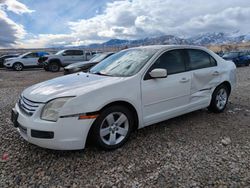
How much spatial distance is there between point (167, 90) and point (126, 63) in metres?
0.88

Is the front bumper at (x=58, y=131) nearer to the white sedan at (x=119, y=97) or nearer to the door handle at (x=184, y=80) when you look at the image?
the white sedan at (x=119, y=97)

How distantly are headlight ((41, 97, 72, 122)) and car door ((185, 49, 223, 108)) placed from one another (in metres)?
2.45

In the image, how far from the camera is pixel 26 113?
2.88 metres

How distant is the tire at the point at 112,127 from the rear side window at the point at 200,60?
1.76 meters

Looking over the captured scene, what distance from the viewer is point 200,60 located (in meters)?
4.30

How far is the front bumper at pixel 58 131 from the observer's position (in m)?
2.66

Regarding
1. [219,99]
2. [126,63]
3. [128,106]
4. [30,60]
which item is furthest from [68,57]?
[128,106]

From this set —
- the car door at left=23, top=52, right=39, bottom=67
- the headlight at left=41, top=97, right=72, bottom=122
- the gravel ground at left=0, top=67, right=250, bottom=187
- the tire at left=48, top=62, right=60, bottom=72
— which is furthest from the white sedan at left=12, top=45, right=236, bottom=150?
the car door at left=23, top=52, right=39, bottom=67

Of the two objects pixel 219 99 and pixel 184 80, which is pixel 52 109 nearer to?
pixel 184 80

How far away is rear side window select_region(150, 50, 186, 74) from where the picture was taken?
11.9 feet

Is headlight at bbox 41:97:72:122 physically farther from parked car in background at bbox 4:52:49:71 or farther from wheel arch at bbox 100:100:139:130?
parked car in background at bbox 4:52:49:71

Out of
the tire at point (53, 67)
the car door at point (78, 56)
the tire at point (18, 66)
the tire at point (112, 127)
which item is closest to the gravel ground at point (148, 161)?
the tire at point (112, 127)

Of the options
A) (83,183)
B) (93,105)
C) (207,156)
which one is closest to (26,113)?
(93,105)

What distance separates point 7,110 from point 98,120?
3701 mm
